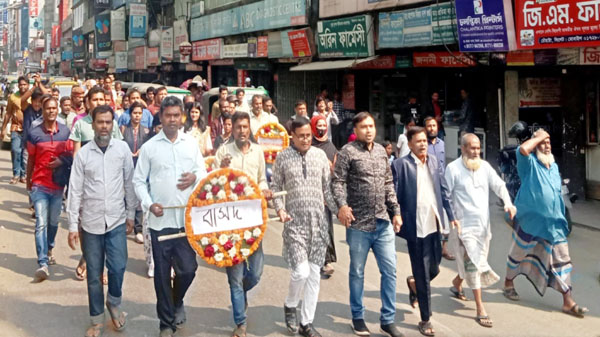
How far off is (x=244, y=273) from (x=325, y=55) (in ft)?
47.3

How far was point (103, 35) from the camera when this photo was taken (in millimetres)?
53594

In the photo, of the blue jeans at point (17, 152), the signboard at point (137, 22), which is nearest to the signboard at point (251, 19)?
the blue jeans at point (17, 152)

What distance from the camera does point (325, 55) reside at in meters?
19.7

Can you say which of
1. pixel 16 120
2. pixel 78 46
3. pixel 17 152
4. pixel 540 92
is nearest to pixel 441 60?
pixel 540 92

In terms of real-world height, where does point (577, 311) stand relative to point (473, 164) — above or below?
below

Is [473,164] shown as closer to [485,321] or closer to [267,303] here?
[485,321]

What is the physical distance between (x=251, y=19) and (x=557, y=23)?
52.5ft

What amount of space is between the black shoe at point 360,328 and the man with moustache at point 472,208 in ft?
3.72

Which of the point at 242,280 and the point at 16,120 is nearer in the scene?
the point at 242,280

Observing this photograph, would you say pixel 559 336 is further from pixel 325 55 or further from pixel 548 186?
pixel 325 55

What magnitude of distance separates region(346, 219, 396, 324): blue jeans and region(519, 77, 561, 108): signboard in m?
8.62

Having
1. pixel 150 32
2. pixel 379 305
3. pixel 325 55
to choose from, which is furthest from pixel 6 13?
pixel 379 305

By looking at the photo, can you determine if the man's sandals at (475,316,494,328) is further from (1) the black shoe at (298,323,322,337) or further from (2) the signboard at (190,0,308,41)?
(2) the signboard at (190,0,308,41)

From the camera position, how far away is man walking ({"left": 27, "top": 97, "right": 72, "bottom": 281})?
725 cm
